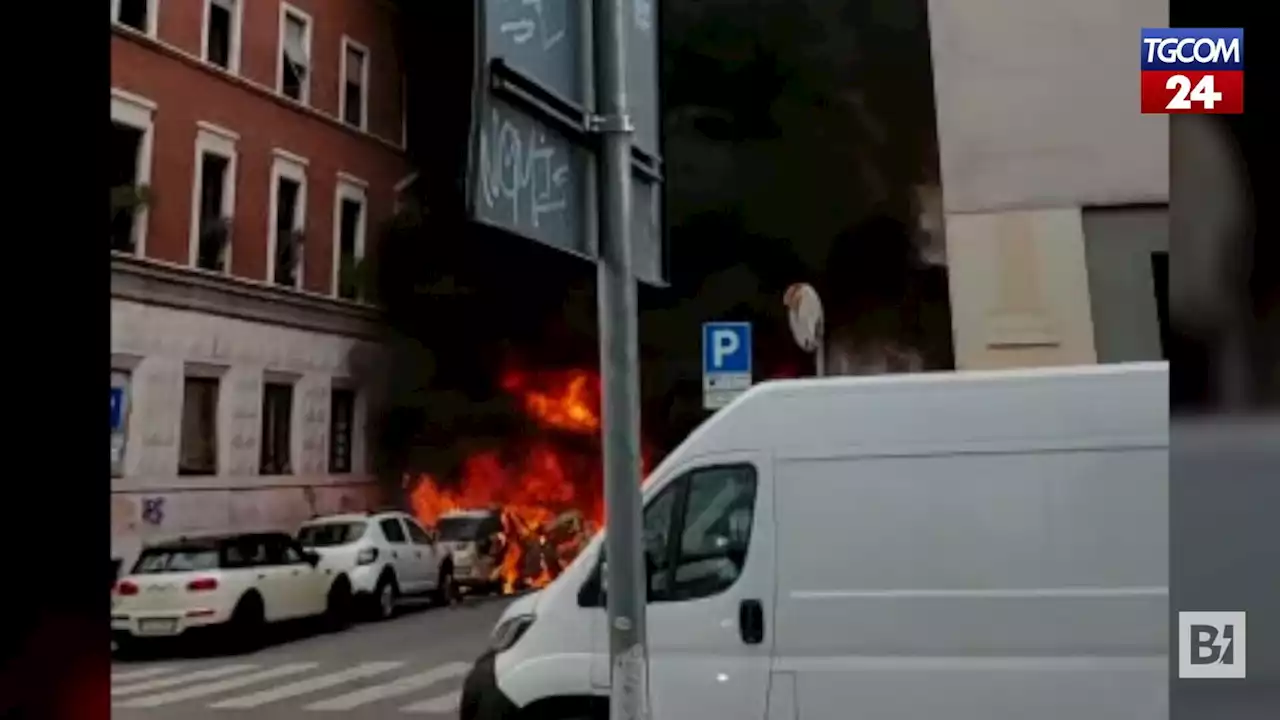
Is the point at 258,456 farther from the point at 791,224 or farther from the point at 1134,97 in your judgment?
the point at 1134,97

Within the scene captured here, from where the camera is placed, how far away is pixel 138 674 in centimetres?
366

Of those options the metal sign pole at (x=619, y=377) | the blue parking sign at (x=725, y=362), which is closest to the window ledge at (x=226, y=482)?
the blue parking sign at (x=725, y=362)

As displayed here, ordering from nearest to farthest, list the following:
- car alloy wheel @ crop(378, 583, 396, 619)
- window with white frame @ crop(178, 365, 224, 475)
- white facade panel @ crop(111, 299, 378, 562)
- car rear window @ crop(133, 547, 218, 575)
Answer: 1. white facade panel @ crop(111, 299, 378, 562)
2. car rear window @ crop(133, 547, 218, 575)
3. window with white frame @ crop(178, 365, 224, 475)
4. car alloy wheel @ crop(378, 583, 396, 619)

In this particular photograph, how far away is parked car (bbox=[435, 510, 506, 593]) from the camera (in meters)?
4.52

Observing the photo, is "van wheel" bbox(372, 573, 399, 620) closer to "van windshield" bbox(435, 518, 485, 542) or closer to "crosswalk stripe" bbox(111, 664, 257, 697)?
"van windshield" bbox(435, 518, 485, 542)

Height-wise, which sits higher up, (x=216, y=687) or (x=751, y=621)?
(x=751, y=621)

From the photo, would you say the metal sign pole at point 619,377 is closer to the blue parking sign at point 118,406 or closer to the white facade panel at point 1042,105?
the blue parking sign at point 118,406

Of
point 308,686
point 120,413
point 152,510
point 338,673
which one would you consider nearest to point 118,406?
point 120,413

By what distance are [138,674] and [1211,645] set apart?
9.24 ft

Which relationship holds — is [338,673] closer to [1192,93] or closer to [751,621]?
[751,621]

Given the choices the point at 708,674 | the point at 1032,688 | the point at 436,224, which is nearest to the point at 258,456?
the point at 436,224

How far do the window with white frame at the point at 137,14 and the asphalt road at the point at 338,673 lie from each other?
1816 mm

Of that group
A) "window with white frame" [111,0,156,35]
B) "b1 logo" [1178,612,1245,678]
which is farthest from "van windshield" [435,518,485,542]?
"b1 logo" [1178,612,1245,678]

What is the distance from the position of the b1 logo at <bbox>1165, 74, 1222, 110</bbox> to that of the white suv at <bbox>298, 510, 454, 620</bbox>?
102 inches
